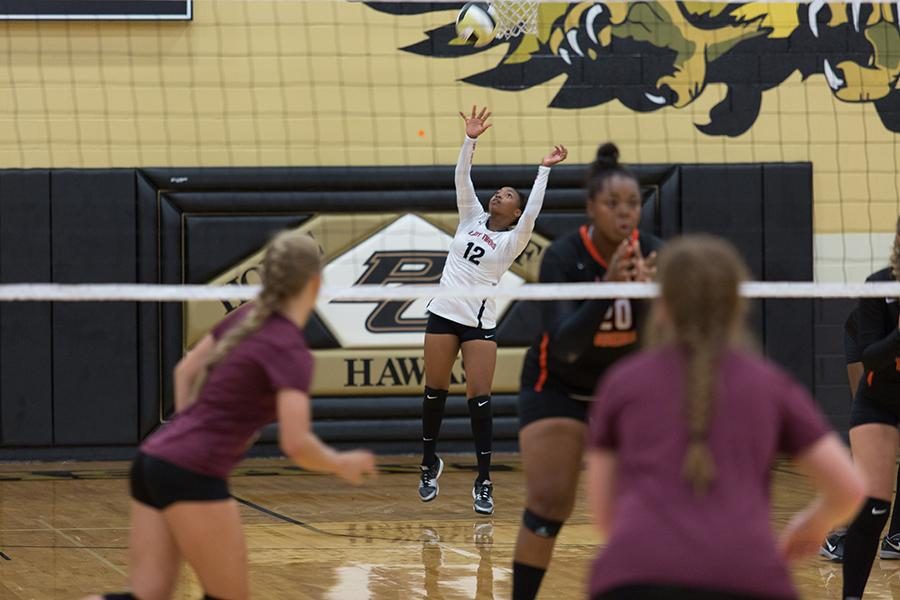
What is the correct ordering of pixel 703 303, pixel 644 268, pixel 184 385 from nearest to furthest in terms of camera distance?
pixel 703 303 → pixel 184 385 → pixel 644 268

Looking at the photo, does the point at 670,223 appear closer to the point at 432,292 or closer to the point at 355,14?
the point at 355,14

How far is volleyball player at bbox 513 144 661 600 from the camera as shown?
14.8 feet

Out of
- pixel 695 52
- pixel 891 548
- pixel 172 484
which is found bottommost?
pixel 891 548

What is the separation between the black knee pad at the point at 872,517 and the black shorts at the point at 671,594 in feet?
9.34

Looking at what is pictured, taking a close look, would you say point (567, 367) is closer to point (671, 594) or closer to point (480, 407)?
point (671, 594)

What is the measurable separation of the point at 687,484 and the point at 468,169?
5548 mm

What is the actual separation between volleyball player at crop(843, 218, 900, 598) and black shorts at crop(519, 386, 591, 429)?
4.19 ft

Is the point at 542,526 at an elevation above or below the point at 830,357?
below

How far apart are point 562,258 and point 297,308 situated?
123 cm

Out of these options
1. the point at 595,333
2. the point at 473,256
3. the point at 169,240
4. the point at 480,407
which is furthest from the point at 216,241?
the point at 595,333

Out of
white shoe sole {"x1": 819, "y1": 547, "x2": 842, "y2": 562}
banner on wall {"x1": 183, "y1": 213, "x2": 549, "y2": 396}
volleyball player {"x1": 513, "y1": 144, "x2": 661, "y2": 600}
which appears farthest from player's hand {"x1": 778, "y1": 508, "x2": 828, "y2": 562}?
banner on wall {"x1": 183, "y1": 213, "x2": 549, "y2": 396}

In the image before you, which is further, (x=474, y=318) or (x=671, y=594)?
(x=474, y=318)

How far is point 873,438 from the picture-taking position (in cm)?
529

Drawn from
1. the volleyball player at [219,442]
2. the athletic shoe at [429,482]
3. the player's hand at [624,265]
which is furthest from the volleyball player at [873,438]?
the athletic shoe at [429,482]
